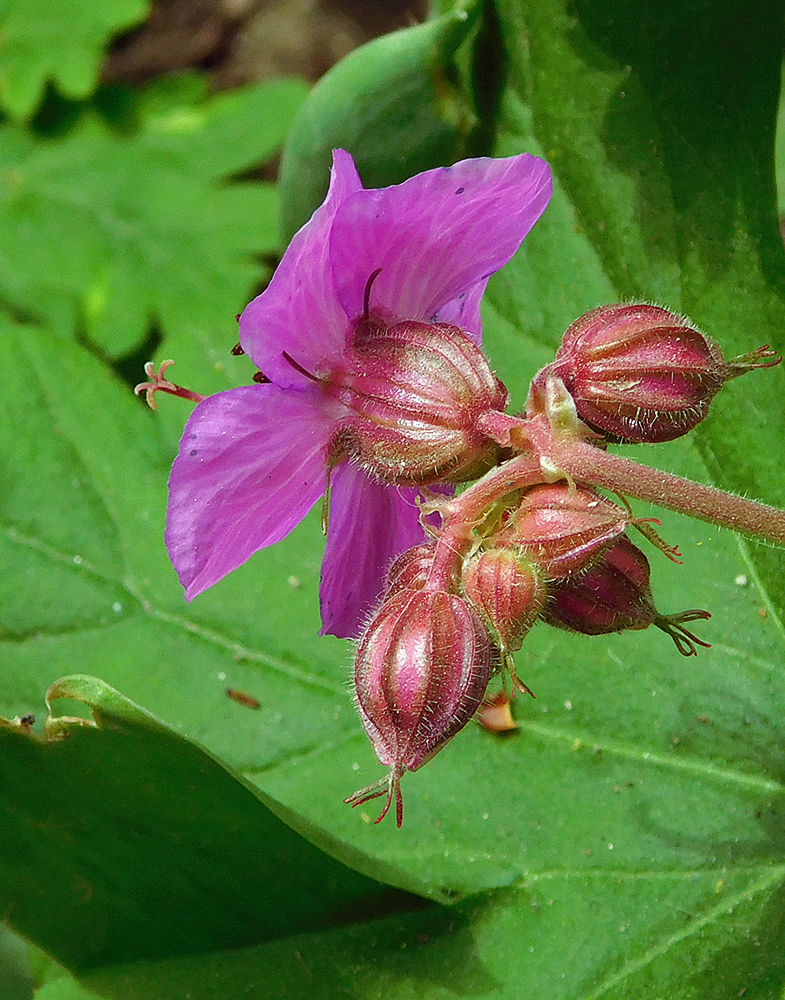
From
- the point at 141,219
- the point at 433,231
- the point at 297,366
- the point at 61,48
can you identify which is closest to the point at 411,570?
the point at 297,366

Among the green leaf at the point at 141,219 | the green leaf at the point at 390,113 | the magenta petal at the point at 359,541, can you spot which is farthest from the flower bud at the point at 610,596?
the green leaf at the point at 141,219

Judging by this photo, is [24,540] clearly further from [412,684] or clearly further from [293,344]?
[412,684]

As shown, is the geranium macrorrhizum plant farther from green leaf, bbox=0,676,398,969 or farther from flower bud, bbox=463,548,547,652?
green leaf, bbox=0,676,398,969

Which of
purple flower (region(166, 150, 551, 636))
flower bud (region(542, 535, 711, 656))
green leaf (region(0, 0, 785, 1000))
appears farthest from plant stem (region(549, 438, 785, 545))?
green leaf (region(0, 0, 785, 1000))

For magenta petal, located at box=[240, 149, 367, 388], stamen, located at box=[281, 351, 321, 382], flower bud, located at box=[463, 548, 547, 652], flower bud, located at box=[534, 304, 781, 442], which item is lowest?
flower bud, located at box=[463, 548, 547, 652]

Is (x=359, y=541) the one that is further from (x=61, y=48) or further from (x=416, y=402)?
(x=61, y=48)

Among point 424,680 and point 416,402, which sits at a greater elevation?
point 416,402

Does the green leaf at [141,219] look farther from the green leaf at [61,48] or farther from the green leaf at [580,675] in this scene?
the green leaf at [580,675]
